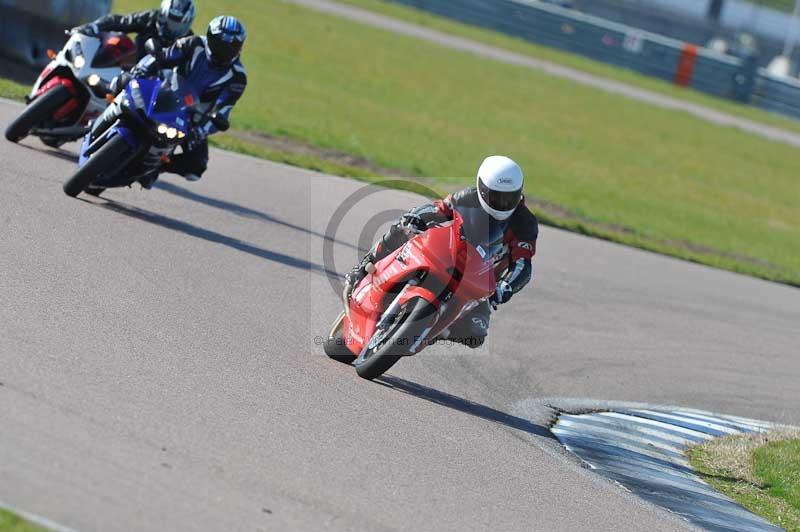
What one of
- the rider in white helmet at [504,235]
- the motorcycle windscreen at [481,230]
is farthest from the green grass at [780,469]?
the motorcycle windscreen at [481,230]

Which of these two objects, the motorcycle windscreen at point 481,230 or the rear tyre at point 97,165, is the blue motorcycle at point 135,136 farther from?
the motorcycle windscreen at point 481,230

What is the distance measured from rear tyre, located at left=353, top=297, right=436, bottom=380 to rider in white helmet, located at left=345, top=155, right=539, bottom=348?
427 mm

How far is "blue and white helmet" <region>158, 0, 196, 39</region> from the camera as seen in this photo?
11500 millimetres

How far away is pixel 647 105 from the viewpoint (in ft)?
103

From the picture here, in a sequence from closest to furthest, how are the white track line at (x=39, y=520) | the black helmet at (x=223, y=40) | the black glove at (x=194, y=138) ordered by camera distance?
the white track line at (x=39, y=520) < the black helmet at (x=223, y=40) < the black glove at (x=194, y=138)

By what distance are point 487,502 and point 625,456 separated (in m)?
2.19

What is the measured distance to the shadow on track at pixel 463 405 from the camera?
25.4ft

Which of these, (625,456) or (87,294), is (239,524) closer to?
(87,294)

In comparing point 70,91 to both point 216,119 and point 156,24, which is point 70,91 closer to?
point 156,24

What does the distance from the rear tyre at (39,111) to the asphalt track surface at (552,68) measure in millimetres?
21898

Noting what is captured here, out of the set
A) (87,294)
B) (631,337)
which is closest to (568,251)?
(631,337)

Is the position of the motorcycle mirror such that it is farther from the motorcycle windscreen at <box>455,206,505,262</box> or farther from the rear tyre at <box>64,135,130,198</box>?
the motorcycle windscreen at <box>455,206,505,262</box>

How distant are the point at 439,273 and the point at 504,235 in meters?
0.63

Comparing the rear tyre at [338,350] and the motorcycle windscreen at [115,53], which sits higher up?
the motorcycle windscreen at [115,53]
